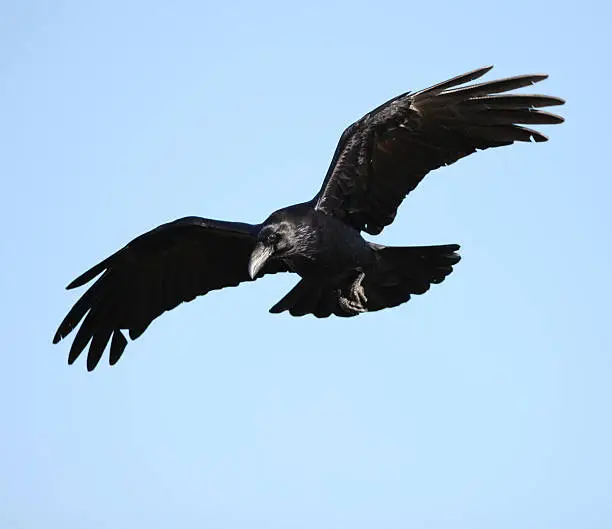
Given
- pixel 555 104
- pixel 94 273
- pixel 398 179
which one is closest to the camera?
pixel 555 104

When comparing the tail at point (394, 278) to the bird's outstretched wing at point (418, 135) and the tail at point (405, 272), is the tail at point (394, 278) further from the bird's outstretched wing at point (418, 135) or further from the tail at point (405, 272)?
the bird's outstretched wing at point (418, 135)

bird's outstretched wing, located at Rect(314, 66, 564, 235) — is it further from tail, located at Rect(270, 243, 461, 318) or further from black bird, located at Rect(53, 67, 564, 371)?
tail, located at Rect(270, 243, 461, 318)

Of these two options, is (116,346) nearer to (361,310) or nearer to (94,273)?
(94,273)

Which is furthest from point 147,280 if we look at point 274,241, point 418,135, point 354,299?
point 418,135

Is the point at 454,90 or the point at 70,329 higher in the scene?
the point at 454,90

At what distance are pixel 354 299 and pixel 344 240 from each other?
877mm

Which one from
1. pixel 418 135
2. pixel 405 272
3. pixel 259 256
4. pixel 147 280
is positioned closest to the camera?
pixel 259 256

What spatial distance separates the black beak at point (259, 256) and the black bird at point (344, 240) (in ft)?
0.04

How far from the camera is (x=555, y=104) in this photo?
10.0m

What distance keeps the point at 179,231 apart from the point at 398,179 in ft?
6.87

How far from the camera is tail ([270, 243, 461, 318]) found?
11.0 meters

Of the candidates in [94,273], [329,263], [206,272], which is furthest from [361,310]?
[94,273]

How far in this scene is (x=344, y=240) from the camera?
10.4 meters

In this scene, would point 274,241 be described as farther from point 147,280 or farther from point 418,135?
point 147,280
